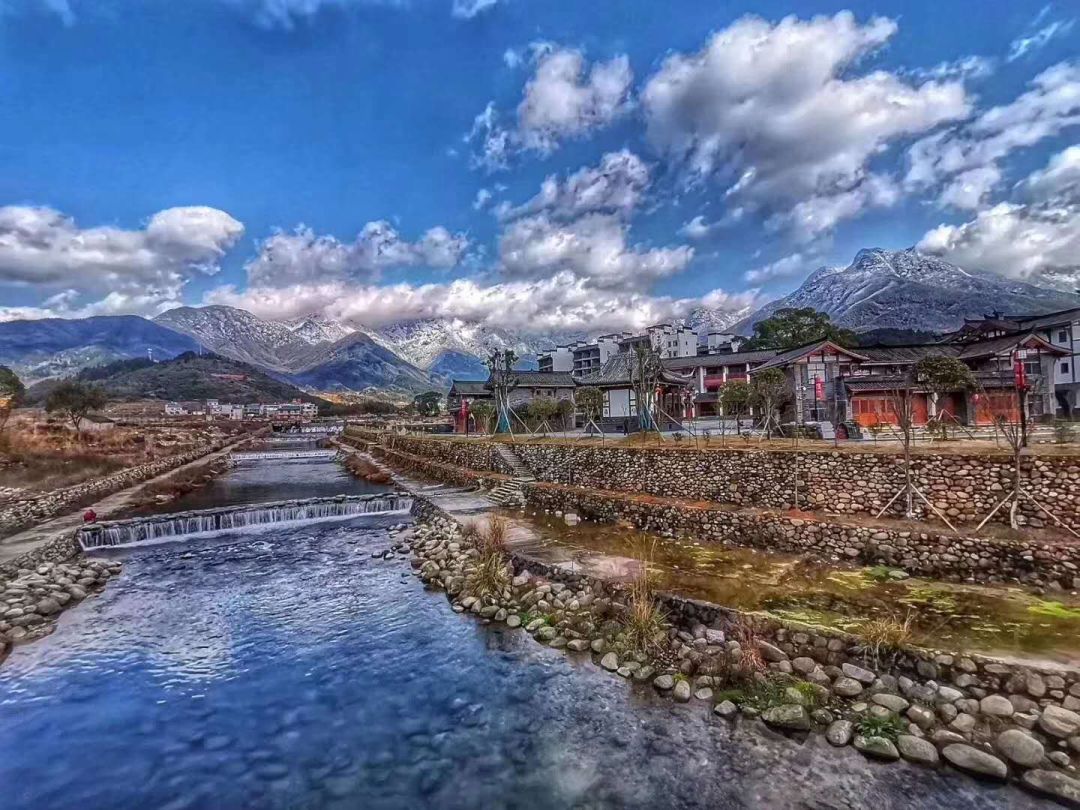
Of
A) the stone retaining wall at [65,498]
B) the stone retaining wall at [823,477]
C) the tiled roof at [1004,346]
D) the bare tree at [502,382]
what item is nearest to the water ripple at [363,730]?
the stone retaining wall at [823,477]

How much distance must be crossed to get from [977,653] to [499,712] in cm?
845

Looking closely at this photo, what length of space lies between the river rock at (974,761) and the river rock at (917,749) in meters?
0.19

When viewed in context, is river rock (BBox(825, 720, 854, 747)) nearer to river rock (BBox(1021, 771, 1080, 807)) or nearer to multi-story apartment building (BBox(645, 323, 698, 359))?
river rock (BBox(1021, 771, 1080, 807))

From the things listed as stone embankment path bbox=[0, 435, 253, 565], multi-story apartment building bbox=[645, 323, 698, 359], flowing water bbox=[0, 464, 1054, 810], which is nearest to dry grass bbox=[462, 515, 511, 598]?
flowing water bbox=[0, 464, 1054, 810]

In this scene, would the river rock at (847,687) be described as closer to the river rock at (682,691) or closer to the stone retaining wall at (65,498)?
the river rock at (682,691)

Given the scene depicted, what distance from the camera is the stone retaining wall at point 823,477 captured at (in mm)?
13094

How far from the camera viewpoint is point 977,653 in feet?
27.5

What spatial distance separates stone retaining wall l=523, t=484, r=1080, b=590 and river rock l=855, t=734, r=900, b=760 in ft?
23.8

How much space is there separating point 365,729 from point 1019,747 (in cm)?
1017

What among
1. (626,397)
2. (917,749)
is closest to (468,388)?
(626,397)

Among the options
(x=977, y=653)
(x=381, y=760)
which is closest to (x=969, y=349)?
(x=977, y=653)

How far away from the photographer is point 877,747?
7285 mm

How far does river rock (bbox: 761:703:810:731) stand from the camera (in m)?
A: 7.90

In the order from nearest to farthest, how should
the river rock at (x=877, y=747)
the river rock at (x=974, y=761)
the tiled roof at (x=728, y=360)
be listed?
the river rock at (x=974, y=761) → the river rock at (x=877, y=747) → the tiled roof at (x=728, y=360)
